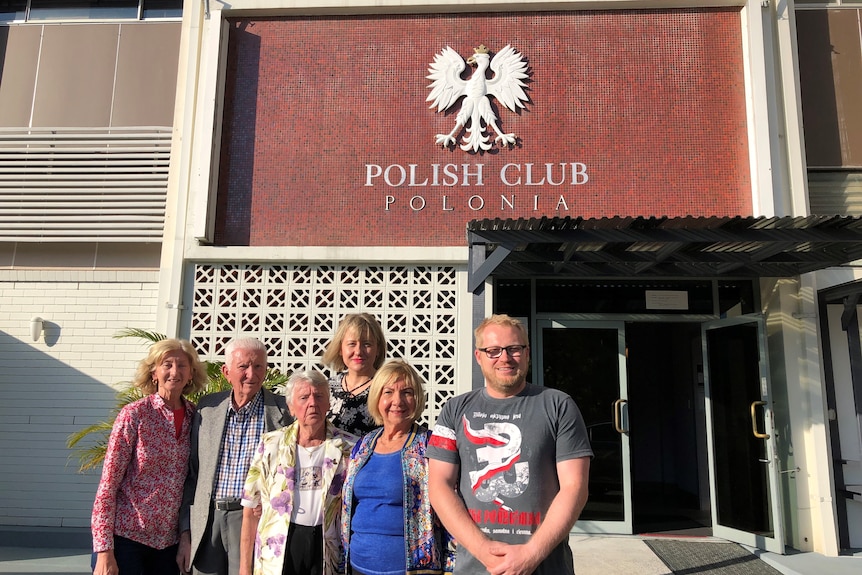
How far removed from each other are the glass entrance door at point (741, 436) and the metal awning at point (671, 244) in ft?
2.65

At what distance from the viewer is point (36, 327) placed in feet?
23.4

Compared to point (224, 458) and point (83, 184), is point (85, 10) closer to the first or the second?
point (83, 184)

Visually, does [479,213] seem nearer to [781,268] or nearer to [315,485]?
[781,268]

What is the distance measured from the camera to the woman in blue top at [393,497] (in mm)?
2502

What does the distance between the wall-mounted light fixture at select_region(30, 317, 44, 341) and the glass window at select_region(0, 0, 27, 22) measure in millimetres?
3942

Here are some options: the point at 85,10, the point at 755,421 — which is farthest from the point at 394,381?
the point at 85,10

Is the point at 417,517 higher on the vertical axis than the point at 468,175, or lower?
lower

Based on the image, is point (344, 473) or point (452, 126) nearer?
point (344, 473)

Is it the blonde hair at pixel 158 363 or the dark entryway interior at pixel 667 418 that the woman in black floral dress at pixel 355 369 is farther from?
the dark entryway interior at pixel 667 418

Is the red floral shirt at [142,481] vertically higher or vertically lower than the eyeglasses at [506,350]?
lower

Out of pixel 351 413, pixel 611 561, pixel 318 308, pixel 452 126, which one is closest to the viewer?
pixel 351 413

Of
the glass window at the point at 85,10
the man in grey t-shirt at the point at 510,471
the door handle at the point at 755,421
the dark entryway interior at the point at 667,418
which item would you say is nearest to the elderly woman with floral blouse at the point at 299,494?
the man in grey t-shirt at the point at 510,471

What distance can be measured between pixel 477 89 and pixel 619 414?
381cm

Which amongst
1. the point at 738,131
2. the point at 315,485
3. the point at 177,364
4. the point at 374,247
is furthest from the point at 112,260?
the point at 738,131
